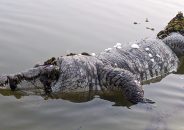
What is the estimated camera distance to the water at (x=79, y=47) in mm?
6492

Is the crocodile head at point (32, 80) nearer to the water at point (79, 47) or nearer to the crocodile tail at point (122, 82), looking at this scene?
the water at point (79, 47)

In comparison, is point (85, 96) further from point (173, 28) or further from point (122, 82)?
point (173, 28)

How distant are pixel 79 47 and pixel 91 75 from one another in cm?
178

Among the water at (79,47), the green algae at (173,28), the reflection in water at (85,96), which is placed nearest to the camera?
the water at (79,47)

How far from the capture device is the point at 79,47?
9273 mm

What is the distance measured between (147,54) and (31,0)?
4.33 metres

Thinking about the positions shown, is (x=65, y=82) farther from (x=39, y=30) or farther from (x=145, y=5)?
(x=145, y=5)

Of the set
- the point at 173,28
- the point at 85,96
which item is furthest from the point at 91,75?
the point at 173,28

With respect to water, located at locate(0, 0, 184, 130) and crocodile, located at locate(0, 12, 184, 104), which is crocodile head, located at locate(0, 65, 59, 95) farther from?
water, located at locate(0, 0, 184, 130)

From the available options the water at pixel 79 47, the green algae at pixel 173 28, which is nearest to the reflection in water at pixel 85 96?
the water at pixel 79 47

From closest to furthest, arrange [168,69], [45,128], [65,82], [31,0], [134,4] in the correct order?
[45,128]
[65,82]
[168,69]
[31,0]
[134,4]

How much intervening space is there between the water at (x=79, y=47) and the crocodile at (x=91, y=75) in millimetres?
215

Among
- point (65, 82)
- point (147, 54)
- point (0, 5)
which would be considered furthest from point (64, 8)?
point (65, 82)

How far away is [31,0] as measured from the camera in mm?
11805
